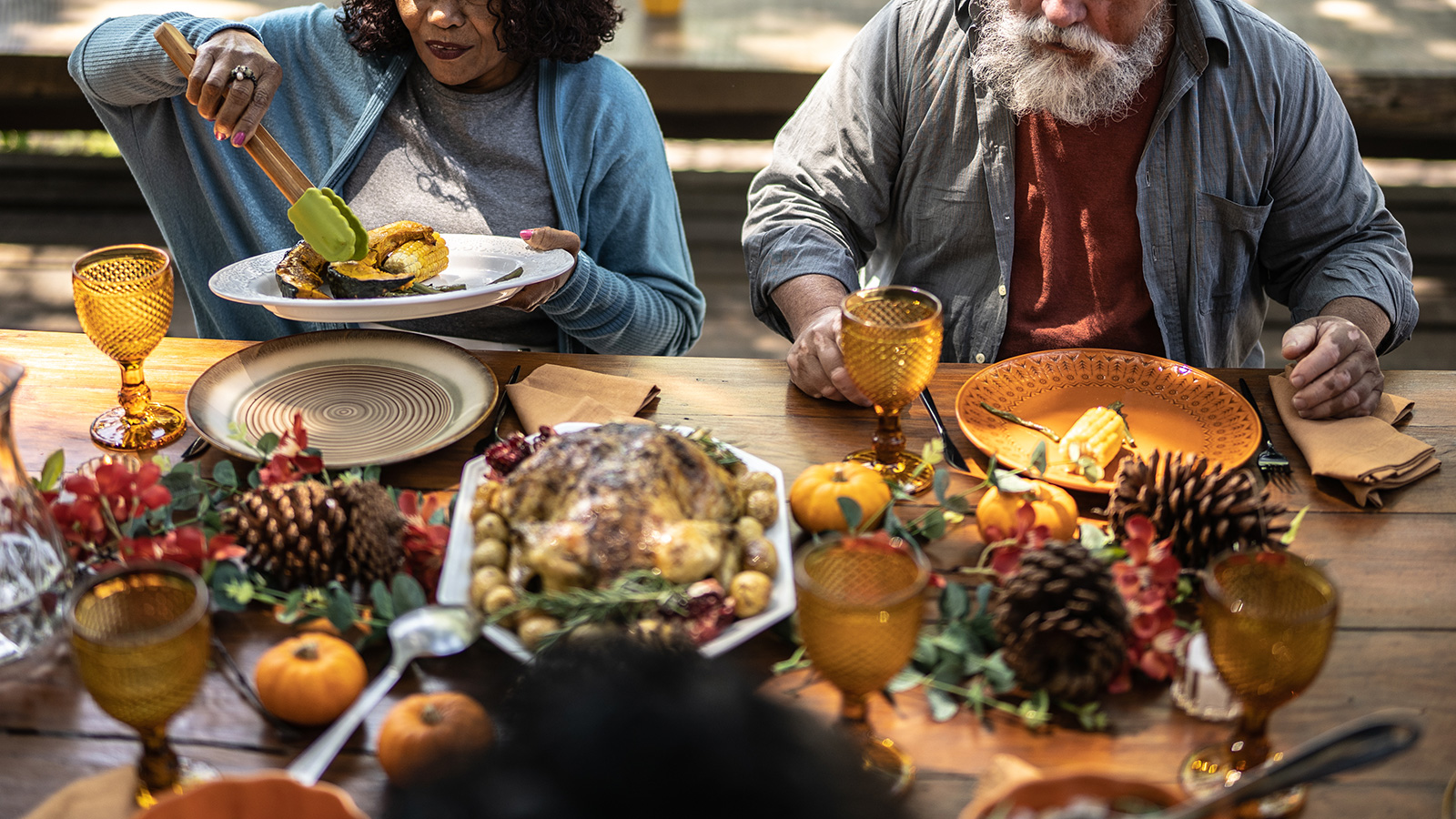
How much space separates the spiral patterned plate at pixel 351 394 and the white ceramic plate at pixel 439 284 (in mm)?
82

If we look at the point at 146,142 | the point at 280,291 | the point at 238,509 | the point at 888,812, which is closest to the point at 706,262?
the point at 146,142

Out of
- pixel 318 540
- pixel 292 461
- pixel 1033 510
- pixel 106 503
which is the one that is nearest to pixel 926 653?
pixel 1033 510

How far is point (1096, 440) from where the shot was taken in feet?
4.33

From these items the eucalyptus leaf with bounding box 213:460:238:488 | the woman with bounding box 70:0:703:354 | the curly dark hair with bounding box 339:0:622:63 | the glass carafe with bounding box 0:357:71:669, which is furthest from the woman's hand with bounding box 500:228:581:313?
the glass carafe with bounding box 0:357:71:669

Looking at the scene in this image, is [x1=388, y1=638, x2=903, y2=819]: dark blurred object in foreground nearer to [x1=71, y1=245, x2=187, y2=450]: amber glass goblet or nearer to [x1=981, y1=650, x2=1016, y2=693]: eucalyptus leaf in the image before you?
[x1=981, y1=650, x2=1016, y2=693]: eucalyptus leaf

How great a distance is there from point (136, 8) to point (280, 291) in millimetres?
2837

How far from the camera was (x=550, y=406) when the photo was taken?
4.52 ft

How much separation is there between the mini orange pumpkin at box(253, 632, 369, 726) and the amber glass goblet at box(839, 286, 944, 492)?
62 cm

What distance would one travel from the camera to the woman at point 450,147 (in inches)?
74.0

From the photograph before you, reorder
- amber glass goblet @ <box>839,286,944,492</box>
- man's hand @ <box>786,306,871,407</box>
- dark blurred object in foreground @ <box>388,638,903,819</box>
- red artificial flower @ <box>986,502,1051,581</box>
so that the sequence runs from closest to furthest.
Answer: dark blurred object in foreground @ <box>388,638,903,819</box> < red artificial flower @ <box>986,502,1051,581</box> < amber glass goblet @ <box>839,286,944,492</box> < man's hand @ <box>786,306,871,407</box>

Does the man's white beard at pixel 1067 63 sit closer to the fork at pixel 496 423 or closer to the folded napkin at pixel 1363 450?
the folded napkin at pixel 1363 450

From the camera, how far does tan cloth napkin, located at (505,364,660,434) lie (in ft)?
4.49

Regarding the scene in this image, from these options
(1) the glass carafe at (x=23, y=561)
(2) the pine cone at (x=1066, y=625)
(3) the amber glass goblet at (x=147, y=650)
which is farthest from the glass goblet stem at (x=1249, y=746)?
(1) the glass carafe at (x=23, y=561)

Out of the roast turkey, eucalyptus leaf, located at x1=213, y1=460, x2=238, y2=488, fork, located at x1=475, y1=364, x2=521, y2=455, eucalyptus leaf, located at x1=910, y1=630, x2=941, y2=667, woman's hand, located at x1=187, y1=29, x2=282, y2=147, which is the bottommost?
fork, located at x1=475, y1=364, x2=521, y2=455
